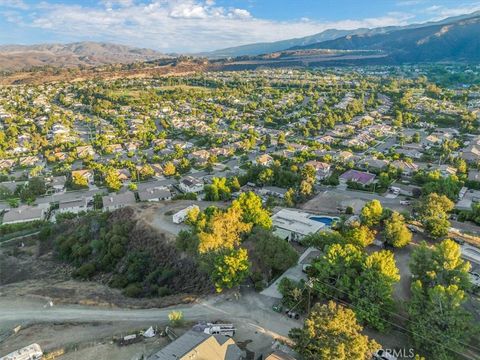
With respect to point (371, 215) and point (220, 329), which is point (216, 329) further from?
point (371, 215)

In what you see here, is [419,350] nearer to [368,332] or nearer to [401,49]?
[368,332]

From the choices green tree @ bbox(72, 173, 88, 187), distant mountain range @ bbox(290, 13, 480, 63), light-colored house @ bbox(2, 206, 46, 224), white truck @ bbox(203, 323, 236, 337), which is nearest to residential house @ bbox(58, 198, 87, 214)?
light-colored house @ bbox(2, 206, 46, 224)

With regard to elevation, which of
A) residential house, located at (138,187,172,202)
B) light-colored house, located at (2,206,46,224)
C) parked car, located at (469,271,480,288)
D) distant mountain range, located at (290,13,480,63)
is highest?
distant mountain range, located at (290,13,480,63)

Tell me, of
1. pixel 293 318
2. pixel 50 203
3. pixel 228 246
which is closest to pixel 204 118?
pixel 50 203

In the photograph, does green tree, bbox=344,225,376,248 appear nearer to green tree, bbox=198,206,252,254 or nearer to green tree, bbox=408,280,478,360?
green tree, bbox=408,280,478,360

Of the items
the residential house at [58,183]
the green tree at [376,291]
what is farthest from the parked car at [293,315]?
the residential house at [58,183]

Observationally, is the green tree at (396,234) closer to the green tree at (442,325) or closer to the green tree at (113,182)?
the green tree at (442,325)
